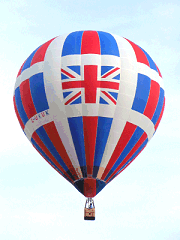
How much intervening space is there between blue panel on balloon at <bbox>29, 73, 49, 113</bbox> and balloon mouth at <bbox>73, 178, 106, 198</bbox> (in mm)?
3377

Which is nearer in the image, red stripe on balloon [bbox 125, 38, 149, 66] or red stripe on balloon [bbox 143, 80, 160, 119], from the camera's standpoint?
red stripe on balloon [bbox 143, 80, 160, 119]

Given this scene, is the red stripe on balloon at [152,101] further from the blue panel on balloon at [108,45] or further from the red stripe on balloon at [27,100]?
the red stripe on balloon at [27,100]

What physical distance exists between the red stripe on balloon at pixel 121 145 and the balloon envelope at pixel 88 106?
0.02 meters

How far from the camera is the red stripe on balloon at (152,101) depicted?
30.2 metres

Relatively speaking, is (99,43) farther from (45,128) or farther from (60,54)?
(45,128)

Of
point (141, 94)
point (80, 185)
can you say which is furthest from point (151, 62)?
point (80, 185)

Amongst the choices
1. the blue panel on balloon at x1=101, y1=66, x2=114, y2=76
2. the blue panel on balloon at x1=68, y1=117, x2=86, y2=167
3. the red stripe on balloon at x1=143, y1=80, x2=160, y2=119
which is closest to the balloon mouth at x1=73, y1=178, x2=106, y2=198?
the blue panel on balloon at x1=68, y1=117, x2=86, y2=167

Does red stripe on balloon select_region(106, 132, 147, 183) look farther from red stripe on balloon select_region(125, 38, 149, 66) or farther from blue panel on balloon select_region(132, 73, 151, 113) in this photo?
red stripe on balloon select_region(125, 38, 149, 66)

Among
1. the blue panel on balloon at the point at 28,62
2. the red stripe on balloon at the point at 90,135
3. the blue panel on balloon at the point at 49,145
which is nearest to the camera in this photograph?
the red stripe on balloon at the point at 90,135

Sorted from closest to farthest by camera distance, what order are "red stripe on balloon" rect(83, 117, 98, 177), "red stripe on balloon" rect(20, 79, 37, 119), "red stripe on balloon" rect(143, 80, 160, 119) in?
"red stripe on balloon" rect(83, 117, 98, 177) < "red stripe on balloon" rect(20, 79, 37, 119) < "red stripe on balloon" rect(143, 80, 160, 119)

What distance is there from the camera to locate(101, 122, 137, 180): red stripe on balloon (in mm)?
29656

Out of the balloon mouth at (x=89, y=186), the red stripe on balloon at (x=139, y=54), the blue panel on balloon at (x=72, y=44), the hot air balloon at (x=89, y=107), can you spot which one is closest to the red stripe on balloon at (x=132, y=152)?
the hot air balloon at (x=89, y=107)

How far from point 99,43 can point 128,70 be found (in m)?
1.73

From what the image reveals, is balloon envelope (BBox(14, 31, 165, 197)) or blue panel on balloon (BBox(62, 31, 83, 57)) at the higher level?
blue panel on balloon (BBox(62, 31, 83, 57))
